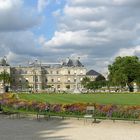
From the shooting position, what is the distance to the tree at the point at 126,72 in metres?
105

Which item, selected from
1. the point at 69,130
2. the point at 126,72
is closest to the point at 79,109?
the point at 69,130

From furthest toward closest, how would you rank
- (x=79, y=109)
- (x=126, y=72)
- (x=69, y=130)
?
(x=126, y=72) < (x=79, y=109) < (x=69, y=130)

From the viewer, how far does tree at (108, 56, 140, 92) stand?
4146 inches

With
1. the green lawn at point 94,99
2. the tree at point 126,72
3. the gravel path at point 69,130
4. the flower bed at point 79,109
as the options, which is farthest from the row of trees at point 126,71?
the gravel path at point 69,130

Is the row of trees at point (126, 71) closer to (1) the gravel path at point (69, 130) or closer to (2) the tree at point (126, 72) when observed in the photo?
(2) the tree at point (126, 72)

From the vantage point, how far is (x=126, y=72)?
10662 centimetres

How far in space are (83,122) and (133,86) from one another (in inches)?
3662

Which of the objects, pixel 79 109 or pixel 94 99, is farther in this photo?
pixel 94 99

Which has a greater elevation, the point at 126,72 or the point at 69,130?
the point at 126,72

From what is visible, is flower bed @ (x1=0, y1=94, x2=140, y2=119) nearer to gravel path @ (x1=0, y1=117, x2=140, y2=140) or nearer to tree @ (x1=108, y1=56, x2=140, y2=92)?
gravel path @ (x1=0, y1=117, x2=140, y2=140)

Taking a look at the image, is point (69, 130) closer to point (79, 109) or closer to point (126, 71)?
point (79, 109)

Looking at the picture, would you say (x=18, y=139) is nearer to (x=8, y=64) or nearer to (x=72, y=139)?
(x=72, y=139)

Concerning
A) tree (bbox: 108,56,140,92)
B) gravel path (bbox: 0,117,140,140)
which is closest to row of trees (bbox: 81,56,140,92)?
tree (bbox: 108,56,140,92)

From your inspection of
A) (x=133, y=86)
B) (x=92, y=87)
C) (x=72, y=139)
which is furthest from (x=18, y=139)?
(x=92, y=87)
